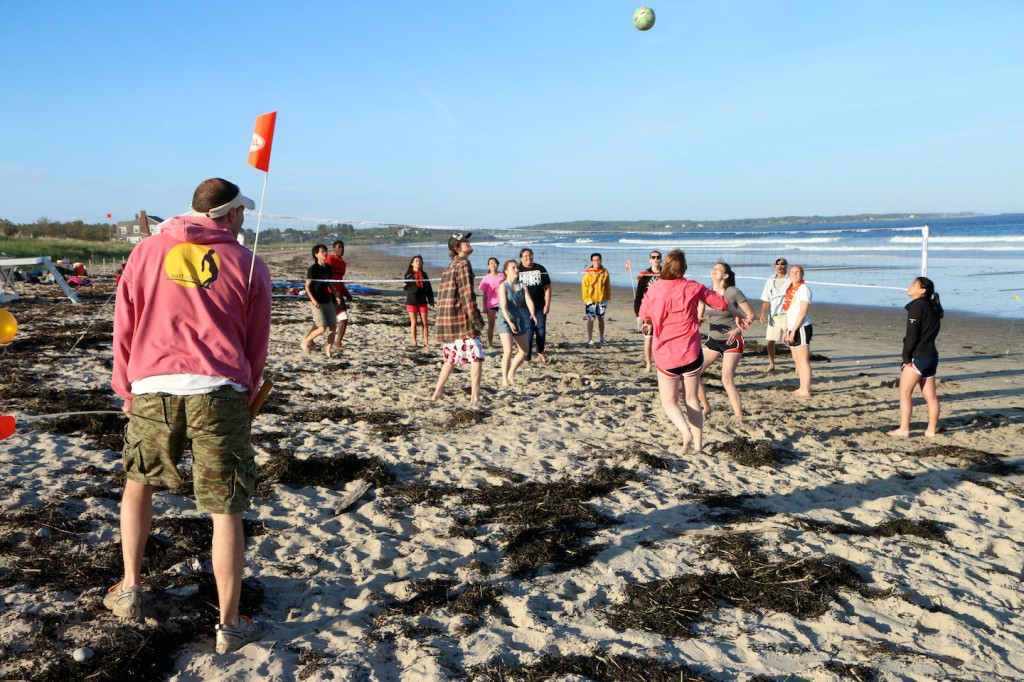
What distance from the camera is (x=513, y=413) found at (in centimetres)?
738

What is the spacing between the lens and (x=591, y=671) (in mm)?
2938

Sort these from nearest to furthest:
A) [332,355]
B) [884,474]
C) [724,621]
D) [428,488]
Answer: [724,621], [428,488], [884,474], [332,355]

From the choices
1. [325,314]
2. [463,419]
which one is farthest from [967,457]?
[325,314]

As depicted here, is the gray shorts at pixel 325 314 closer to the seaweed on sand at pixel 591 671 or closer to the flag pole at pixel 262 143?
the flag pole at pixel 262 143

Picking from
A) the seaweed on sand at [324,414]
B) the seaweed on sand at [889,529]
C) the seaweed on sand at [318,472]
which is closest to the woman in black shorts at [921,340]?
the seaweed on sand at [889,529]

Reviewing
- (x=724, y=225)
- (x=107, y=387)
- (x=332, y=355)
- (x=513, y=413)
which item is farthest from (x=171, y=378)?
(x=724, y=225)

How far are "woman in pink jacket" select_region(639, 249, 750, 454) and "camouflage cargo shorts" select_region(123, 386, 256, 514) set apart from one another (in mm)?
3762

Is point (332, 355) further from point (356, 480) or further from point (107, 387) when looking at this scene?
point (356, 480)

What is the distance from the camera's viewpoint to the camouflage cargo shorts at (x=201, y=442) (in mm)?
2781

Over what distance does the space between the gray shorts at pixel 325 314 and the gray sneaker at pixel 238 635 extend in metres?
7.09

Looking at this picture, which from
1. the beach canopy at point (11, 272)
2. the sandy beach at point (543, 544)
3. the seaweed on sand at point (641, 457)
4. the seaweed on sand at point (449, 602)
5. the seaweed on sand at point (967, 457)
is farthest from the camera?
the beach canopy at point (11, 272)

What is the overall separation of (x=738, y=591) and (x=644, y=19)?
9.94 meters

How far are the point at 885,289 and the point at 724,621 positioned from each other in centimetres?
1955

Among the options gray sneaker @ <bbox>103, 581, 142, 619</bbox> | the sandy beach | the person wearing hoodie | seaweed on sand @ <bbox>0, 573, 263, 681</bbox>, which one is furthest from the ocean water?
gray sneaker @ <bbox>103, 581, 142, 619</bbox>
